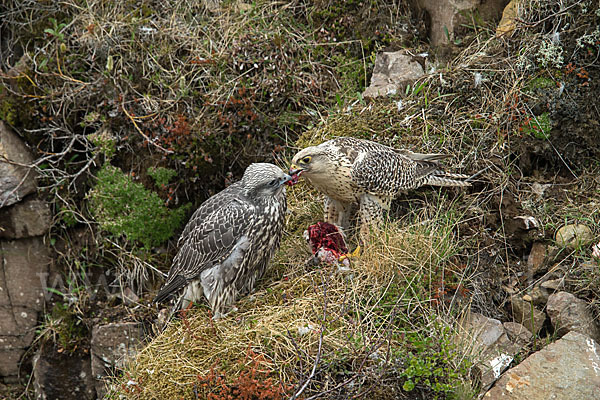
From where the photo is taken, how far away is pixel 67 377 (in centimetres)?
533

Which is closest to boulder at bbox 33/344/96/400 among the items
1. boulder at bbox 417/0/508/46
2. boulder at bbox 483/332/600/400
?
boulder at bbox 483/332/600/400

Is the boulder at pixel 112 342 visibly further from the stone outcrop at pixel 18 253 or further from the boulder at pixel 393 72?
the boulder at pixel 393 72

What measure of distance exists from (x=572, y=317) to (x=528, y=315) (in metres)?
0.29

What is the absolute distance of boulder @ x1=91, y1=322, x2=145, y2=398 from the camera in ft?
16.3

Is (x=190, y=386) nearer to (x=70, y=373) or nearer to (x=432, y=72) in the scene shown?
(x=70, y=373)

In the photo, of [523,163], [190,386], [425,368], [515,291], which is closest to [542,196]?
[523,163]

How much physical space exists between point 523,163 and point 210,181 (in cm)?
260

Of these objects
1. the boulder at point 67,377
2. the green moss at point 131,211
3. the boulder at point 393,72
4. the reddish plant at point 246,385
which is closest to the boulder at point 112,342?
the boulder at point 67,377

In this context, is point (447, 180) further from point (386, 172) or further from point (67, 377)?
point (67, 377)

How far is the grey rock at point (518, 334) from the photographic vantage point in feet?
12.0

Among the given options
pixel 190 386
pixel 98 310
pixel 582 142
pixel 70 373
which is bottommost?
pixel 70 373

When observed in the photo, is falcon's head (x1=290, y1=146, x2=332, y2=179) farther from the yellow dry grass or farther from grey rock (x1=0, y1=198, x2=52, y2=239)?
grey rock (x1=0, y1=198, x2=52, y2=239)

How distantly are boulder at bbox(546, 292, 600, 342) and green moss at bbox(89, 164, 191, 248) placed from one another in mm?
3029

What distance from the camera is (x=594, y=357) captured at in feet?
10.9
